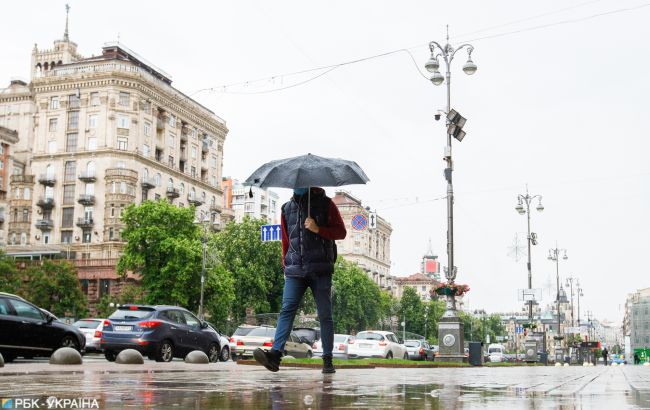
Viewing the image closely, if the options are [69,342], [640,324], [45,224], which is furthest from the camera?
[640,324]

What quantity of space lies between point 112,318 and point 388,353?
1492 cm

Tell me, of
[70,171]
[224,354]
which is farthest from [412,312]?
[224,354]

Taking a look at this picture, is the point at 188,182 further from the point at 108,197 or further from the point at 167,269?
the point at 167,269

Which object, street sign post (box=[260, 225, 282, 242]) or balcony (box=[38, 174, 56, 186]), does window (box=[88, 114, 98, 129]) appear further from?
street sign post (box=[260, 225, 282, 242])

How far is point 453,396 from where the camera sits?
6.48 meters

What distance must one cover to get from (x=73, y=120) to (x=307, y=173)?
7707cm

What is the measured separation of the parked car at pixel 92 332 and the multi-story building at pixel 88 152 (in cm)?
4597

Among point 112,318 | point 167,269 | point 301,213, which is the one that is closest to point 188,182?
point 167,269

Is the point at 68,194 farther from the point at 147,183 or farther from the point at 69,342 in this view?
the point at 69,342

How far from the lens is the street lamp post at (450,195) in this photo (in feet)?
86.7

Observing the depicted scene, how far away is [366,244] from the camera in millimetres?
132500

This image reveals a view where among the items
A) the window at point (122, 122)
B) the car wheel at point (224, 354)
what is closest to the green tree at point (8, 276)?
the window at point (122, 122)

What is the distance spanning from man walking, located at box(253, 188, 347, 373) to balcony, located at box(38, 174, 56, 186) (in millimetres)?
76220

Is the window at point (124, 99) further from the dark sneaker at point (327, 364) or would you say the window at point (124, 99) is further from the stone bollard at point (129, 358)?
the dark sneaker at point (327, 364)
